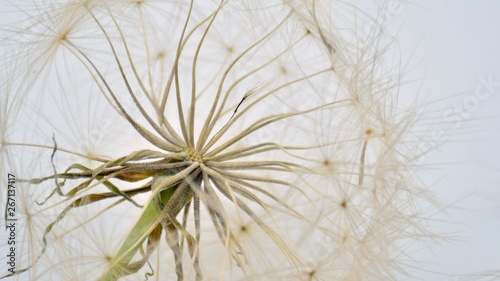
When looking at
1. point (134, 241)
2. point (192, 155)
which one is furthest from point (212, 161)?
point (134, 241)

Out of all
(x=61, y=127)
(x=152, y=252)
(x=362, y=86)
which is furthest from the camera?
(x=61, y=127)

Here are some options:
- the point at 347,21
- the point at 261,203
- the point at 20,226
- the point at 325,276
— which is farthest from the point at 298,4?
the point at 20,226

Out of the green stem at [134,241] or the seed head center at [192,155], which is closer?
the green stem at [134,241]

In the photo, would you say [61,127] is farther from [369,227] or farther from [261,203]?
[369,227]

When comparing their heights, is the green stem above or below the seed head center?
below

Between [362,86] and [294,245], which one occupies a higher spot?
[362,86]

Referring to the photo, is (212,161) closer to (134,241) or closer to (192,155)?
(192,155)

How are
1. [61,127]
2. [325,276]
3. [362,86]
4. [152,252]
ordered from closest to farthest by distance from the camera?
[152,252], [325,276], [362,86], [61,127]

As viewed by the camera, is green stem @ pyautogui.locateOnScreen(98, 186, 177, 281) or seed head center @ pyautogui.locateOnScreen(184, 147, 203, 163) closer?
green stem @ pyautogui.locateOnScreen(98, 186, 177, 281)
